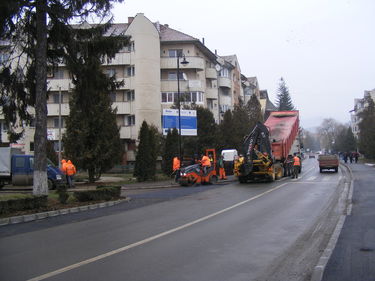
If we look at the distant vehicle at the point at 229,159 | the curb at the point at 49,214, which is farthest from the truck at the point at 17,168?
the distant vehicle at the point at 229,159

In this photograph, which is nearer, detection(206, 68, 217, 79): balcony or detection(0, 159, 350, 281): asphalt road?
detection(0, 159, 350, 281): asphalt road

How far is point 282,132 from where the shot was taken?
32562 mm

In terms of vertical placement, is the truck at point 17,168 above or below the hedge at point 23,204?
above

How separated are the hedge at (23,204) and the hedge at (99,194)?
204 centimetres

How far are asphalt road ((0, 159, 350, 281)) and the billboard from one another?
18056 millimetres

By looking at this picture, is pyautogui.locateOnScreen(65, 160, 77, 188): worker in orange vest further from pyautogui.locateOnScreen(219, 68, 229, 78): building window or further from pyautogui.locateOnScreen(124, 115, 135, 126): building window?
pyautogui.locateOnScreen(219, 68, 229, 78): building window

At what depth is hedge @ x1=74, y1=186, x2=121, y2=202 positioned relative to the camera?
54.3 ft

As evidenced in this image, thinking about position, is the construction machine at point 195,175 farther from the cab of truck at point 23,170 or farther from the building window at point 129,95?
the building window at point 129,95

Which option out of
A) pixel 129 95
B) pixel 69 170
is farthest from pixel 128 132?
pixel 69 170

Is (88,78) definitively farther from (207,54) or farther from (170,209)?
(207,54)

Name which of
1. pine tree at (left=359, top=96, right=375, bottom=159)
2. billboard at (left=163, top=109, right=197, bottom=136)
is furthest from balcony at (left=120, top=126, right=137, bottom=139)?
pine tree at (left=359, top=96, right=375, bottom=159)

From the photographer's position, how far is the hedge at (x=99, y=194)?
1655cm

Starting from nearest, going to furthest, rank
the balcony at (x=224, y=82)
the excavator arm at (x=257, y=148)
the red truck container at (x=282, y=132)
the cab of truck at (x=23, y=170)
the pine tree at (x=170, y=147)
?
the excavator arm at (x=257, y=148) < the cab of truck at (x=23, y=170) < the red truck container at (x=282, y=132) < the pine tree at (x=170, y=147) < the balcony at (x=224, y=82)

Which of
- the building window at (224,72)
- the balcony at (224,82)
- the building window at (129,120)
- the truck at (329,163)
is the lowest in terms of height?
the truck at (329,163)
